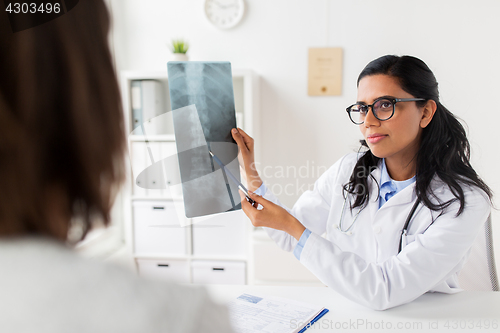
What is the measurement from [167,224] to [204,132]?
4.44 ft

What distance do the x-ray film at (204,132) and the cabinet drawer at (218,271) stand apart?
118 centimetres

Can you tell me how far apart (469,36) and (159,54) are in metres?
2.14

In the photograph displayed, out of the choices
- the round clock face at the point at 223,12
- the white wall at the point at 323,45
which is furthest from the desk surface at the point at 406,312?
the round clock face at the point at 223,12

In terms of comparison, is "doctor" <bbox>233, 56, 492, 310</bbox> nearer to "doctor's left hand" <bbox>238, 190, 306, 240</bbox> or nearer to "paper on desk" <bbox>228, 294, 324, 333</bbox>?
"doctor's left hand" <bbox>238, 190, 306, 240</bbox>

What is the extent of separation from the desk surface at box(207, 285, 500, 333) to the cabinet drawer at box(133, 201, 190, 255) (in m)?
1.29

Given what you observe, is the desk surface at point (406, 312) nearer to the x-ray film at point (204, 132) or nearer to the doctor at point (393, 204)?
the doctor at point (393, 204)

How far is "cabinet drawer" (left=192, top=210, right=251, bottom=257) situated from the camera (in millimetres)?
2357

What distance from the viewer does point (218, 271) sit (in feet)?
7.78

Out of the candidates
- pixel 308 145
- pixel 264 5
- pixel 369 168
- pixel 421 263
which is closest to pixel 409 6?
pixel 264 5

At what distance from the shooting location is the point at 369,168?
4.67 ft

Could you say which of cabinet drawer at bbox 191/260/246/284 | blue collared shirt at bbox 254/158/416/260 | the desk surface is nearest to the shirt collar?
blue collared shirt at bbox 254/158/416/260

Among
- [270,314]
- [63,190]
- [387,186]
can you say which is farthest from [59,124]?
[387,186]

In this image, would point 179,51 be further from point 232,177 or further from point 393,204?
point 393,204

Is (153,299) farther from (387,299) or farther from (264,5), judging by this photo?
(264,5)
